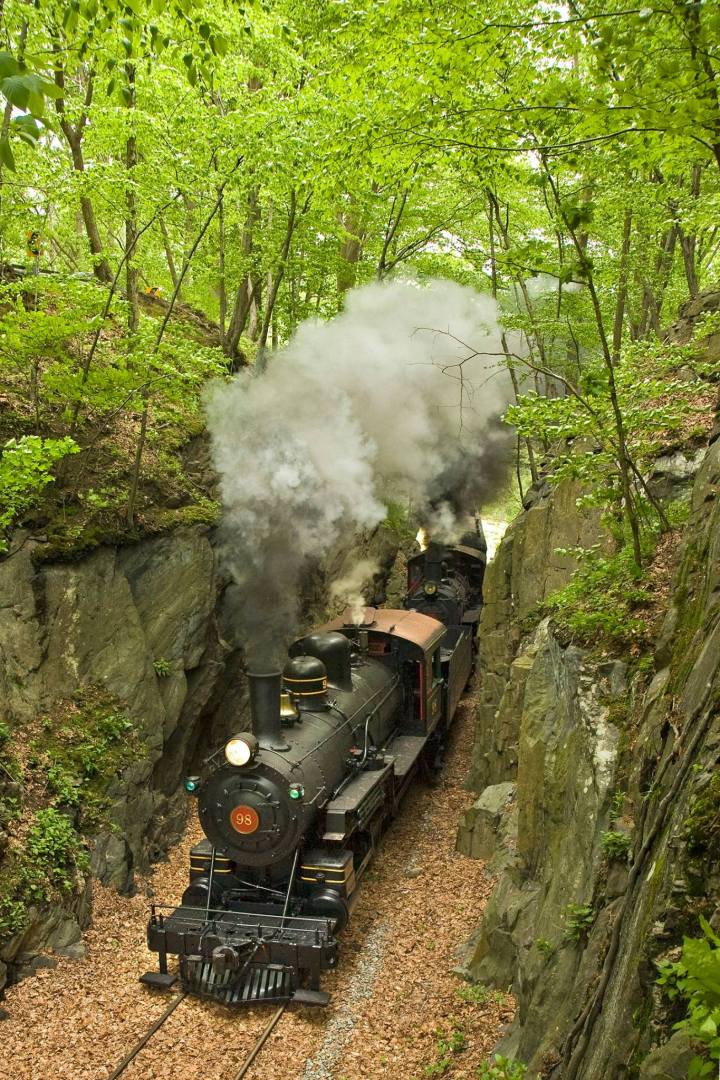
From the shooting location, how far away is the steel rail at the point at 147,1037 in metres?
7.27

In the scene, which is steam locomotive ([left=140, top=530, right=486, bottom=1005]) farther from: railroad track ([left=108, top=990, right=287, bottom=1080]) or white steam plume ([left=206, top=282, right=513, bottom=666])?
white steam plume ([left=206, top=282, right=513, bottom=666])

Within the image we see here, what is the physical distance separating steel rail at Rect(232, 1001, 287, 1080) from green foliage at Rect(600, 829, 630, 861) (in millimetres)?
4443

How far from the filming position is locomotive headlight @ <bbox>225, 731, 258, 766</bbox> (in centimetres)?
868

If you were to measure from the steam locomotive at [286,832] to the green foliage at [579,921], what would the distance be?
364 centimetres

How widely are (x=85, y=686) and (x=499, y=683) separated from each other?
7.38m

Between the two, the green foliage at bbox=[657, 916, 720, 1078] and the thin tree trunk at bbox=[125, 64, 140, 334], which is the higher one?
the thin tree trunk at bbox=[125, 64, 140, 334]

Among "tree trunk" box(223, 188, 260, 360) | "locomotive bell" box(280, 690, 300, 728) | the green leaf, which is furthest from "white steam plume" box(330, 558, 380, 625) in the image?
the green leaf

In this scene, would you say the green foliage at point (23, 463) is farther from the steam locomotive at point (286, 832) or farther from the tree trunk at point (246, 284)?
the tree trunk at point (246, 284)

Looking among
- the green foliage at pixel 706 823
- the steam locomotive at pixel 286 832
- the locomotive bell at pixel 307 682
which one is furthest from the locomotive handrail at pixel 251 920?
the green foliage at pixel 706 823

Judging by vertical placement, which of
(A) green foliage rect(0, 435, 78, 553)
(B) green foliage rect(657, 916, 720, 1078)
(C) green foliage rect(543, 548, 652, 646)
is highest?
(A) green foliage rect(0, 435, 78, 553)

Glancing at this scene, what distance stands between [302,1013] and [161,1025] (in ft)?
4.93

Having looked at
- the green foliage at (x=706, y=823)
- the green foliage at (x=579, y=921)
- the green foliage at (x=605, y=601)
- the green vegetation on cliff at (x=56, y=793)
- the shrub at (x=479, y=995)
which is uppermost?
the green foliage at (x=605, y=601)

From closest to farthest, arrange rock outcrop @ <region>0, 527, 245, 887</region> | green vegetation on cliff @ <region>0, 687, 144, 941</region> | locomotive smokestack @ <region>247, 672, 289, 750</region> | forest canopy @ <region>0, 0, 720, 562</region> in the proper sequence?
1. forest canopy @ <region>0, 0, 720, 562</region>
2. green vegetation on cliff @ <region>0, 687, 144, 941</region>
3. locomotive smokestack @ <region>247, 672, 289, 750</region>
4. rock outcrop @ <region>0, 527, 245, 887</region>

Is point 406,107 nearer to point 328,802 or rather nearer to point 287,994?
point 328,802
